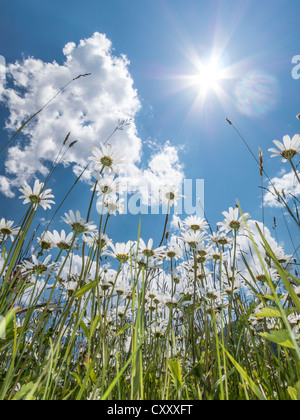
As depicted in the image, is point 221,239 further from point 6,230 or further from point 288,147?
point 6,230

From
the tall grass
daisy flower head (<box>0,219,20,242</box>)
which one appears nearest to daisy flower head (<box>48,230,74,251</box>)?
the tall grass

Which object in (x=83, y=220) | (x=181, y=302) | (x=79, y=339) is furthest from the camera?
(x=79, y=339)

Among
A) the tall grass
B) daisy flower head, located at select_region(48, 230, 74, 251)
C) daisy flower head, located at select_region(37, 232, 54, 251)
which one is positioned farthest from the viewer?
daisy flower head, located at select_region(37, 232, 54, 251)

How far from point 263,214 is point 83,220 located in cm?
91

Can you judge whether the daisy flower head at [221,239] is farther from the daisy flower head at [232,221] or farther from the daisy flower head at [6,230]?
the daisy flower head at [6,230]

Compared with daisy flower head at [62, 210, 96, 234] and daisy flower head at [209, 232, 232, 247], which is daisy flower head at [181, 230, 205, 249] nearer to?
daisy flower head at [209, 232, 232, 247]

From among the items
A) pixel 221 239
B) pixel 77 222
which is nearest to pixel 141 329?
pixel 77 222

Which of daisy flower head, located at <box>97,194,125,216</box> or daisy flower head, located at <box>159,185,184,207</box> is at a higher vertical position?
daisy flower head, located at <box>159,185,184,207</box>

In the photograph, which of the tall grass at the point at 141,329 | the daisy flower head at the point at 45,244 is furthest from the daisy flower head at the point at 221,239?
the daisy flower head at the point at 45,244

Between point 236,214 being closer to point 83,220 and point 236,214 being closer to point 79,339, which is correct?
point 83,220

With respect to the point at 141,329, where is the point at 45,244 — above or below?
above
